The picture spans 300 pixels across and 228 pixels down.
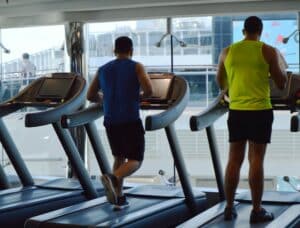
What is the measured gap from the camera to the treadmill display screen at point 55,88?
5668mm

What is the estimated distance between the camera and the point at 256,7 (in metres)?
5.91

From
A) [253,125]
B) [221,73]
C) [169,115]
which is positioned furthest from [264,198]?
[221,73]

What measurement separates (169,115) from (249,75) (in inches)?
39.3

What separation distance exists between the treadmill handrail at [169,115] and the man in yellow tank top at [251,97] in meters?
0.68

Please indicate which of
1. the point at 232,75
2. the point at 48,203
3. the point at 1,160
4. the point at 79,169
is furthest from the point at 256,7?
the point at 1,160

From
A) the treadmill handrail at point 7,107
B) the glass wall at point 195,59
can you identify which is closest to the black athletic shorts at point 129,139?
the treadmill handrail at point 7,107

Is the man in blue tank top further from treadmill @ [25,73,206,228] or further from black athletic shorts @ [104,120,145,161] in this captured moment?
treadmill @ [25,73,206,228]

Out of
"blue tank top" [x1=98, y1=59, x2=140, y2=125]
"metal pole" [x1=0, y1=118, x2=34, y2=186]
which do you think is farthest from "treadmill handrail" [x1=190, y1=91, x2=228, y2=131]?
"metal pole" [x1=0, y1=118, x2=34, y2=186]

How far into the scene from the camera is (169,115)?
474 cm

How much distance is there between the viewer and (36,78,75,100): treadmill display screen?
5.67 m

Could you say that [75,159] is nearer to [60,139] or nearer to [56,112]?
[60,139]

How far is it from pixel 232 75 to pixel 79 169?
2.23 m

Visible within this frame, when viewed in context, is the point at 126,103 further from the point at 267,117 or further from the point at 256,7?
the point at 256,7

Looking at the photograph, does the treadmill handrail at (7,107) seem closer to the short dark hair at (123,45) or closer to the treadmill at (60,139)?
the treadmill at (60,139)
